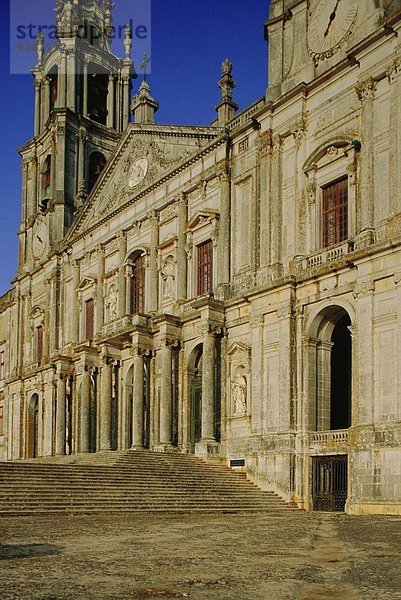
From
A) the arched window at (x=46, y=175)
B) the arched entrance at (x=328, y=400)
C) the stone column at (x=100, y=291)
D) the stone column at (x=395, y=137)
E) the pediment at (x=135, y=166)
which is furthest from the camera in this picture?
the arched window at (x=46, y=175)

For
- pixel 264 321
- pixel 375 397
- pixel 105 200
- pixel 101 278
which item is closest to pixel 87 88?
pixel 105 200

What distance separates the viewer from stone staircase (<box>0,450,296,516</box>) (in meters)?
20.5

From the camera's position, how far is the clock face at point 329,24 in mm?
25278

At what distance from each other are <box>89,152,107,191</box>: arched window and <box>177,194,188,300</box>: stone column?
13824 millimetres

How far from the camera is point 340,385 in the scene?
27734 millimetres

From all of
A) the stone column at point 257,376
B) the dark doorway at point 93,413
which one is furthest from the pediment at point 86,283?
the stone column at point 257,376

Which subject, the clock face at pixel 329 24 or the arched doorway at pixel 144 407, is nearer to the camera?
the clock face at pixel 329 24

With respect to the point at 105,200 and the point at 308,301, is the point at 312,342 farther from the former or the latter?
the point at 105,200

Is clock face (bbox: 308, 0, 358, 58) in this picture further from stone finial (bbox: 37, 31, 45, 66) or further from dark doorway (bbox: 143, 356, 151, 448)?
stone finial (bbox: 37, 31, 45, 66)

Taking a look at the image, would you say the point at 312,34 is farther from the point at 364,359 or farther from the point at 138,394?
the point at 138,394

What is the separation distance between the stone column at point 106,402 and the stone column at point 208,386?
667 cm

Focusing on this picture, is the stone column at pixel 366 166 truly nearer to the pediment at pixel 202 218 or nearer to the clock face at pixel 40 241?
the pediment at pixel 202 218

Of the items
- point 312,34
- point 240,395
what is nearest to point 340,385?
point 240,395

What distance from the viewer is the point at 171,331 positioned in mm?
29891
